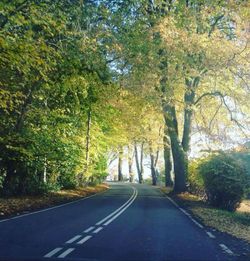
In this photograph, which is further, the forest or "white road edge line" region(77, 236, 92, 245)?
the forest

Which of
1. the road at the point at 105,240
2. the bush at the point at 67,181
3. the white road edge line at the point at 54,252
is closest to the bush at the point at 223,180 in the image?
the road at the point at 105,240

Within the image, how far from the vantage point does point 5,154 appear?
24.4 metres

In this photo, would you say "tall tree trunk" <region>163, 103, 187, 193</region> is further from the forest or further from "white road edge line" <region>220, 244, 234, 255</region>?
"white road edge line" <region>220, 244, 234, 255</region>

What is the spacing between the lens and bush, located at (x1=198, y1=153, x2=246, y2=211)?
24516mm

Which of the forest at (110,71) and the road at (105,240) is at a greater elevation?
the forest at (110,71)

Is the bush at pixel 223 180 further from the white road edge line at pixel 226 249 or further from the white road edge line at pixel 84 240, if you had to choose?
the white road edge line at pixel 84 240

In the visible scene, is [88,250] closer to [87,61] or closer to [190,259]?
[190,259]

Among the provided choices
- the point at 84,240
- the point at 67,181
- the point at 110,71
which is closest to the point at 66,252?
the point at 84,240

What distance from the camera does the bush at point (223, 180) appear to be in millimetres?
24516

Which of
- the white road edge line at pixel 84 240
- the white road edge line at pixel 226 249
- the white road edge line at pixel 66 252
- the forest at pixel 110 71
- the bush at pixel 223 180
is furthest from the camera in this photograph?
the bush at pixel 223 180

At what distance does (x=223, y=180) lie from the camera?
2502cm

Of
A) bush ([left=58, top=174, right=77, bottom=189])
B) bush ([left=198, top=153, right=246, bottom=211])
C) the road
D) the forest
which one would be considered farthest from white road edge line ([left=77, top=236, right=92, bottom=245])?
bush ([left=58, top=174, right=77, bottom=189])

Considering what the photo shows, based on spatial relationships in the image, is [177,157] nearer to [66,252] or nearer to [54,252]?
[66,252]

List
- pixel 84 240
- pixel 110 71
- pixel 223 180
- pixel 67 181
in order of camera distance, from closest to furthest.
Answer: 1. pixel 84 240
2. pixel 223 180
3. pixel 110 71
4. pixel 67 181
